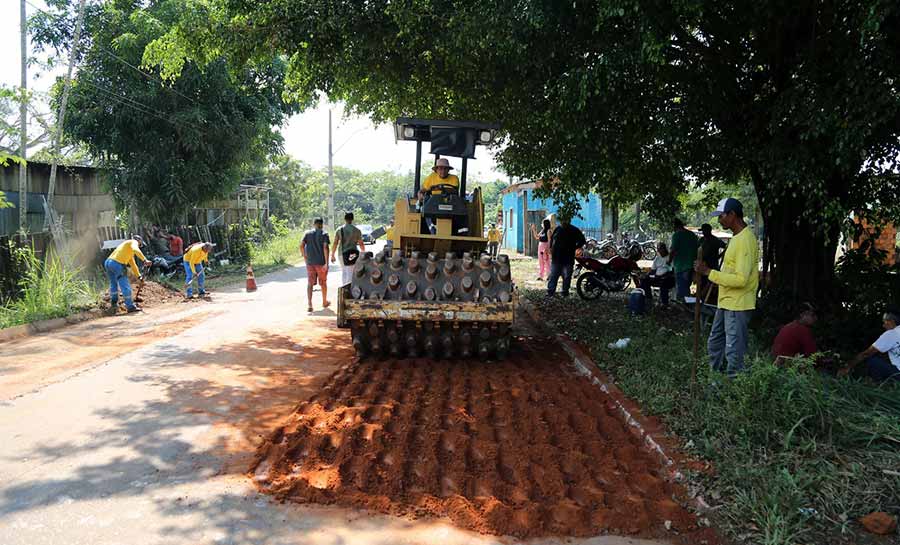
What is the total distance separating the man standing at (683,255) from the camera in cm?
1184

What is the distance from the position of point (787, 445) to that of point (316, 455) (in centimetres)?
312

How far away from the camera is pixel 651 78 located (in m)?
7.69

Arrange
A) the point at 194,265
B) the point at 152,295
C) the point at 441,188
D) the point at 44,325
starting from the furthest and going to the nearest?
the point at 194,265 → the point at 152,295 → the point at 44,325 → the point at 441,188

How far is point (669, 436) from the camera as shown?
5117 mm

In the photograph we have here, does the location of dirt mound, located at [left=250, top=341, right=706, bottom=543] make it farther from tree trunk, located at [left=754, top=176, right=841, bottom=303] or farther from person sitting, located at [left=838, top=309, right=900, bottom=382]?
tree trunk, located at [left=754, top=176, right=841, bottom=303]

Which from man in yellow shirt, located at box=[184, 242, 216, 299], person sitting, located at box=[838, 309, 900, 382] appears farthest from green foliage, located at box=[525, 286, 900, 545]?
man in yellow shirt, located at box=[184, 242, 216, 299]

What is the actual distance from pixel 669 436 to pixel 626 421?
69 cm

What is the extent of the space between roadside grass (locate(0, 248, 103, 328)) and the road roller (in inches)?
232

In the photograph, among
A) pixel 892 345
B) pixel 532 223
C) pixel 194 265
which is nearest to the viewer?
pixel 892 345

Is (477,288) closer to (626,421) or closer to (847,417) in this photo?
(626,421)

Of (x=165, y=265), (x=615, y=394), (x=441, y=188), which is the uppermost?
(x=441, y=188)

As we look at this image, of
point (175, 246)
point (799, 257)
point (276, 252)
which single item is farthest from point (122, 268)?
point (276, 252)

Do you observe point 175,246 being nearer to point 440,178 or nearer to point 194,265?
point 194,265

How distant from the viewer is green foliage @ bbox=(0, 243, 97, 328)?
10484 mm
